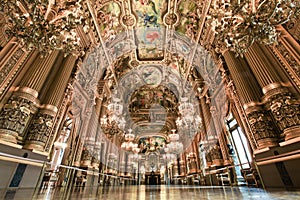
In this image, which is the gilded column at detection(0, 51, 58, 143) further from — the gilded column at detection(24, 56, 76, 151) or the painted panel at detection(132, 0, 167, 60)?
the painted panel at detection(132, 0, 167, 60)

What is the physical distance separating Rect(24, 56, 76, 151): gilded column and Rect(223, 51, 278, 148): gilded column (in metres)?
6.34

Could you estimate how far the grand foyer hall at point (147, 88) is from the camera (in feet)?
9.89

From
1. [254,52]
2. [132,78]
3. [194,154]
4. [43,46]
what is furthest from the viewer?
[132,78]

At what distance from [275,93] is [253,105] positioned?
25.6 inches

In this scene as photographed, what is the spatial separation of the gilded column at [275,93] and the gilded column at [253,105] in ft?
0.73

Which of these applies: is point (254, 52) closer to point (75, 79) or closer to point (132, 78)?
point (75, 79)

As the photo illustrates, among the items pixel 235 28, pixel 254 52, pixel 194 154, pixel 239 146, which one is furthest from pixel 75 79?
pixel 194 154

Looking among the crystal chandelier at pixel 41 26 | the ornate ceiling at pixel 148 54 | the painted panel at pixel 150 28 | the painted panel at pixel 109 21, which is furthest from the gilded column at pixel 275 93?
the painted panel at pixel 109 21

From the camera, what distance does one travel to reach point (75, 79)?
22.6ft

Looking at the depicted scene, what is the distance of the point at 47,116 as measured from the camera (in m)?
4.87

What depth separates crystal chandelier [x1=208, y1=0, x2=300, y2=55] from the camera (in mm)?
2689

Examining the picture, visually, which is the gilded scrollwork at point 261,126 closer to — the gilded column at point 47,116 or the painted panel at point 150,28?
the gilded column at point 47,116

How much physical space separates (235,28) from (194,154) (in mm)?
9393

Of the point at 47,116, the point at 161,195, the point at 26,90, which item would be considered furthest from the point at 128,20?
the point at 161,195
